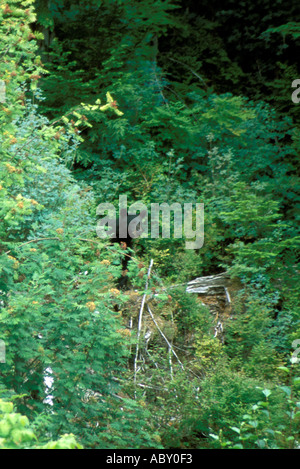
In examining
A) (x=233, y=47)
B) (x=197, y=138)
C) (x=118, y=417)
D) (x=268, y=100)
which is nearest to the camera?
(x=118, y=417)

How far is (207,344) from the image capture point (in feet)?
16.8

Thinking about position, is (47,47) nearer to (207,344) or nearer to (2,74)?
(2,74)

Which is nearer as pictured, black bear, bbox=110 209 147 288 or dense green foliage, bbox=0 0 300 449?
dense green foliage, bbox=0 0 300 449

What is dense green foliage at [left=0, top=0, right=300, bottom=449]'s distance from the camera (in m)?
3.37

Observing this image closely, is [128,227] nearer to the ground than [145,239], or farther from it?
farther from it

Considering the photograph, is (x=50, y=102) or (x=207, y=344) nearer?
(x=207, y=344)

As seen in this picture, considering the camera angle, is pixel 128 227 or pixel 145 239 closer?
pixel 145 239

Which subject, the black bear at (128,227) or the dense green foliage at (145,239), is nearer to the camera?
the dense green foliage at (145,239)

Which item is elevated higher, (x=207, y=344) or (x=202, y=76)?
(x=202, y=76)

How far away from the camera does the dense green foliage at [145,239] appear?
3.37 m

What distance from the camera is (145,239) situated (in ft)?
22.2

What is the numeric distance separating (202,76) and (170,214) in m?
4.73
